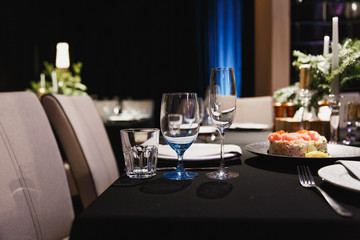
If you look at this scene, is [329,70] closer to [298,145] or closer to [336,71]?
[336,71]

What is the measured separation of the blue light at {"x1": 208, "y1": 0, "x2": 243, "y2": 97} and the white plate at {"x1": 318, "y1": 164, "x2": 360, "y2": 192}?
14.6ft

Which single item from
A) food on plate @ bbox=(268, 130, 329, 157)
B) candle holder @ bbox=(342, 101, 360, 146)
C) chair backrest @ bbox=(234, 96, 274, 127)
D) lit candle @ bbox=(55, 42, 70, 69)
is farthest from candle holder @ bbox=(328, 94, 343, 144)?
lit candle @ bbox=(55, 42, 70, 69)

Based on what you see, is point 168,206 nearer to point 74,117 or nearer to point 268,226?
point 268,226

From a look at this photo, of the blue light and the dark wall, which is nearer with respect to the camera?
the blue light

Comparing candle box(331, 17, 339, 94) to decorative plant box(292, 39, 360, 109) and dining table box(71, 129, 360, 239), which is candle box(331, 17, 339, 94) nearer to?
decorative plant box(292, 39, 360, 109)

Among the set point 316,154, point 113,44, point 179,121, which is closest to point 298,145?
point 316,154

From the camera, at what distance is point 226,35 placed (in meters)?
5.36

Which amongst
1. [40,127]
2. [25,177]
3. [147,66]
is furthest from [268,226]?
[147,66]

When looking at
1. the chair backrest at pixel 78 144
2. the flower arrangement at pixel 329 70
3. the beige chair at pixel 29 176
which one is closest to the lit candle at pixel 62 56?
the chair backrest at pixel 78 144

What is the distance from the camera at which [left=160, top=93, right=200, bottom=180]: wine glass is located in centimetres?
77

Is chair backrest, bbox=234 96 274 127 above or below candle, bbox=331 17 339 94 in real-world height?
below

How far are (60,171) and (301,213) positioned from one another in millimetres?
795

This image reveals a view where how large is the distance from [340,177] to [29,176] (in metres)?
0.75

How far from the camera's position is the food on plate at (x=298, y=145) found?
88 cm
